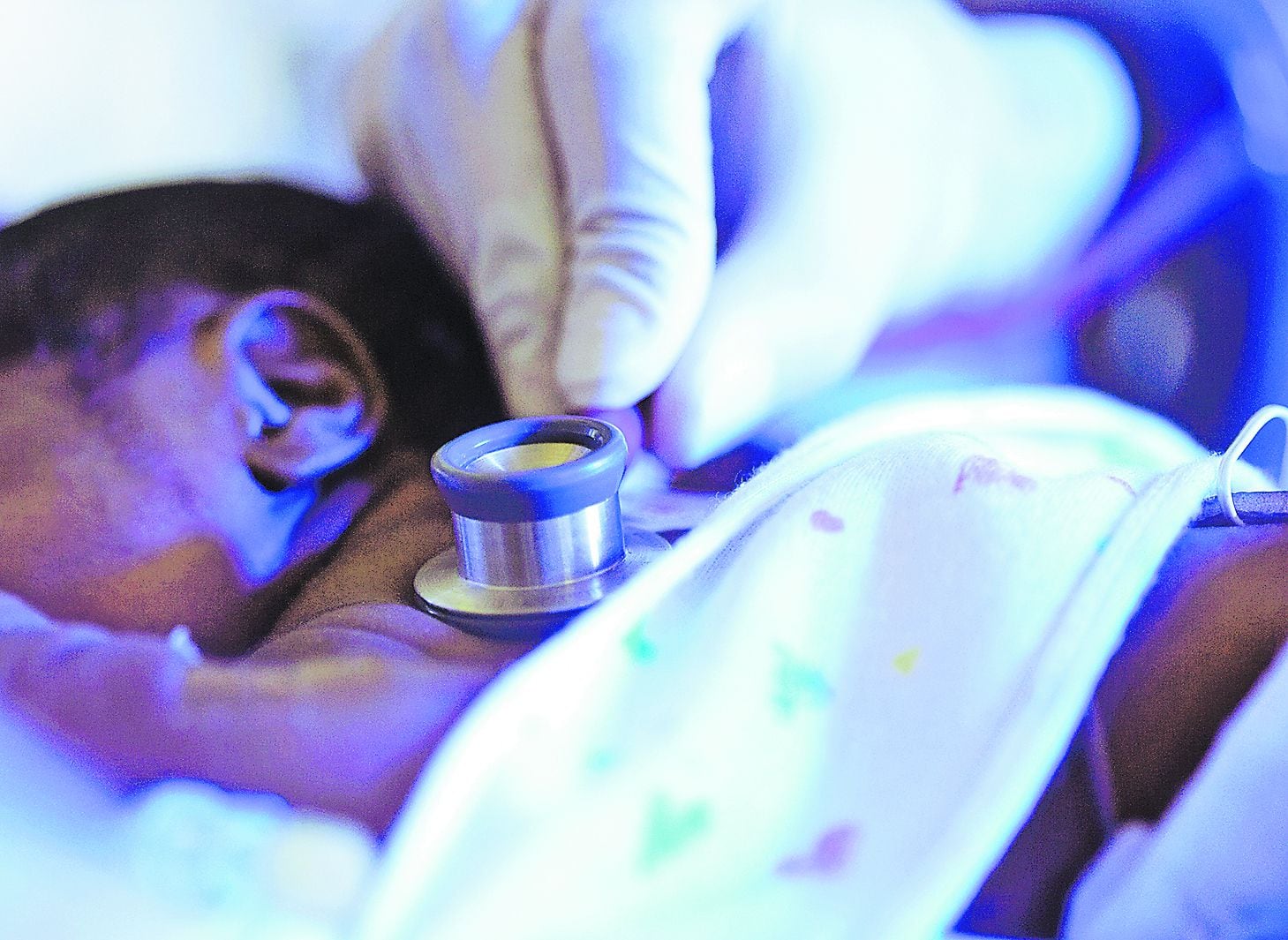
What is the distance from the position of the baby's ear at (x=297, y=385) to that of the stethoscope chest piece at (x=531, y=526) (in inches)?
5.0

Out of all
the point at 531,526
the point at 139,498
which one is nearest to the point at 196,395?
the point at 139,498

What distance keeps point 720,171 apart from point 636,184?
0.09 m

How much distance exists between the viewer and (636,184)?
59cm

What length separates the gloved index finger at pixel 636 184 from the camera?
579 millimetres

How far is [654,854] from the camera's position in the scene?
1.09ft

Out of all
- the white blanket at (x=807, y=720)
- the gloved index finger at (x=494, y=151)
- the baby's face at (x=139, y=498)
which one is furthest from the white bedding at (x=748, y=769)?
the gloved index finger at (x=494, y=151)

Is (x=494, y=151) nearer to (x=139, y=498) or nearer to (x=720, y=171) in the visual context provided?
(x=720, y=171)

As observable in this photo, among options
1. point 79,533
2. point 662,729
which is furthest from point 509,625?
point 79,533

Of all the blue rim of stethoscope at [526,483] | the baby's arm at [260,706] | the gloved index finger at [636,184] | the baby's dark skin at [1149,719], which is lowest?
the baby's dark skin at [1149,719]

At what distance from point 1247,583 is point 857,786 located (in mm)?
187

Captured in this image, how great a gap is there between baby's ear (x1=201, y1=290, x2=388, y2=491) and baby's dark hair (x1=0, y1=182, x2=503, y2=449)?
0.02 meters

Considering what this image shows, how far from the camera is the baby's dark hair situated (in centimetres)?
54

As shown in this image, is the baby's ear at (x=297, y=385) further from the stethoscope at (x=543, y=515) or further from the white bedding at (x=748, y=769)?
the white bedding at (x=748, y=769)

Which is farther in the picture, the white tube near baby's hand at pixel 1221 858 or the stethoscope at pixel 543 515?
the stethoscope at pixel 543 515
